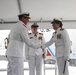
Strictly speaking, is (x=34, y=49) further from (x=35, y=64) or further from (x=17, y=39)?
(x=17, y=39)

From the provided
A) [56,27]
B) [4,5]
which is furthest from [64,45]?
[4,5]

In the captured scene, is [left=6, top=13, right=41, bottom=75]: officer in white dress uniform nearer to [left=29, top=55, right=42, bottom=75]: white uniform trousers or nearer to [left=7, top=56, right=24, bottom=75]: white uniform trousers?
[left=7, top=56, right=24, bottom=75]: white uniform trousers

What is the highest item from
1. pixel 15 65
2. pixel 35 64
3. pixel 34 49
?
pixel 34 49

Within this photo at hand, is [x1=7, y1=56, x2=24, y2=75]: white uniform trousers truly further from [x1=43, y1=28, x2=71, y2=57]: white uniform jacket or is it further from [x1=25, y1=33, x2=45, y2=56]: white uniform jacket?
[x1=25, y1=33, x2=45, y2=56]: white uniform jacket

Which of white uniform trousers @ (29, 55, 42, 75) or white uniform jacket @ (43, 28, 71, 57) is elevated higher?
white uniform jacket @ (43, 28, 71, 57)

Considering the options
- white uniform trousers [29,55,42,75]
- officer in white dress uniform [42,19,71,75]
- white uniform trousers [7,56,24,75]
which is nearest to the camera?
white uniform trousers [7,56,24,75]

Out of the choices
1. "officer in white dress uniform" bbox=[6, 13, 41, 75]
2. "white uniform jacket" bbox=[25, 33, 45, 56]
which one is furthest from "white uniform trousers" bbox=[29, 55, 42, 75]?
"officer in white dress uniform" bbox=[6, 13, 41, 75]

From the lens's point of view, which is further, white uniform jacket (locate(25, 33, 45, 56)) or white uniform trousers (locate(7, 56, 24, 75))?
white uniform jacket (locate(25, 33, 45, 56))

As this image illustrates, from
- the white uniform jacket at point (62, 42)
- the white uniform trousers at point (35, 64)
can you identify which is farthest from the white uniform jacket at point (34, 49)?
the white uniform jacket at point (62, 42)

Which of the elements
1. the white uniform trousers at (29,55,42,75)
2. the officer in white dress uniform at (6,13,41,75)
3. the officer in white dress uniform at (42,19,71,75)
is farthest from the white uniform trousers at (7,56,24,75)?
the white uniform trousers at (29,55,42,75)

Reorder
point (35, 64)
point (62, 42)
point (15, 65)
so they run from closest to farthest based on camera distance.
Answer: point (15, 65) < point (62, 42) < point (35, 64)

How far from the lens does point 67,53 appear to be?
11.5ft

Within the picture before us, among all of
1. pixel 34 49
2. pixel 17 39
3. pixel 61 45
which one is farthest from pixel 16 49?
pixel 34 49

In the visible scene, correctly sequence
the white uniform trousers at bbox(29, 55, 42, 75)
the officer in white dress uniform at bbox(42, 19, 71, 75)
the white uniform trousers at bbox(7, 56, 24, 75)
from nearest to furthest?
1. the white uniform trousers at bbox(7, 56, 24, 75)
2. the officer in white dress uniform at bbox(42, 19, 71, 75)
3. the white uniform trousers at bbox(29, 55, 42, 75)
